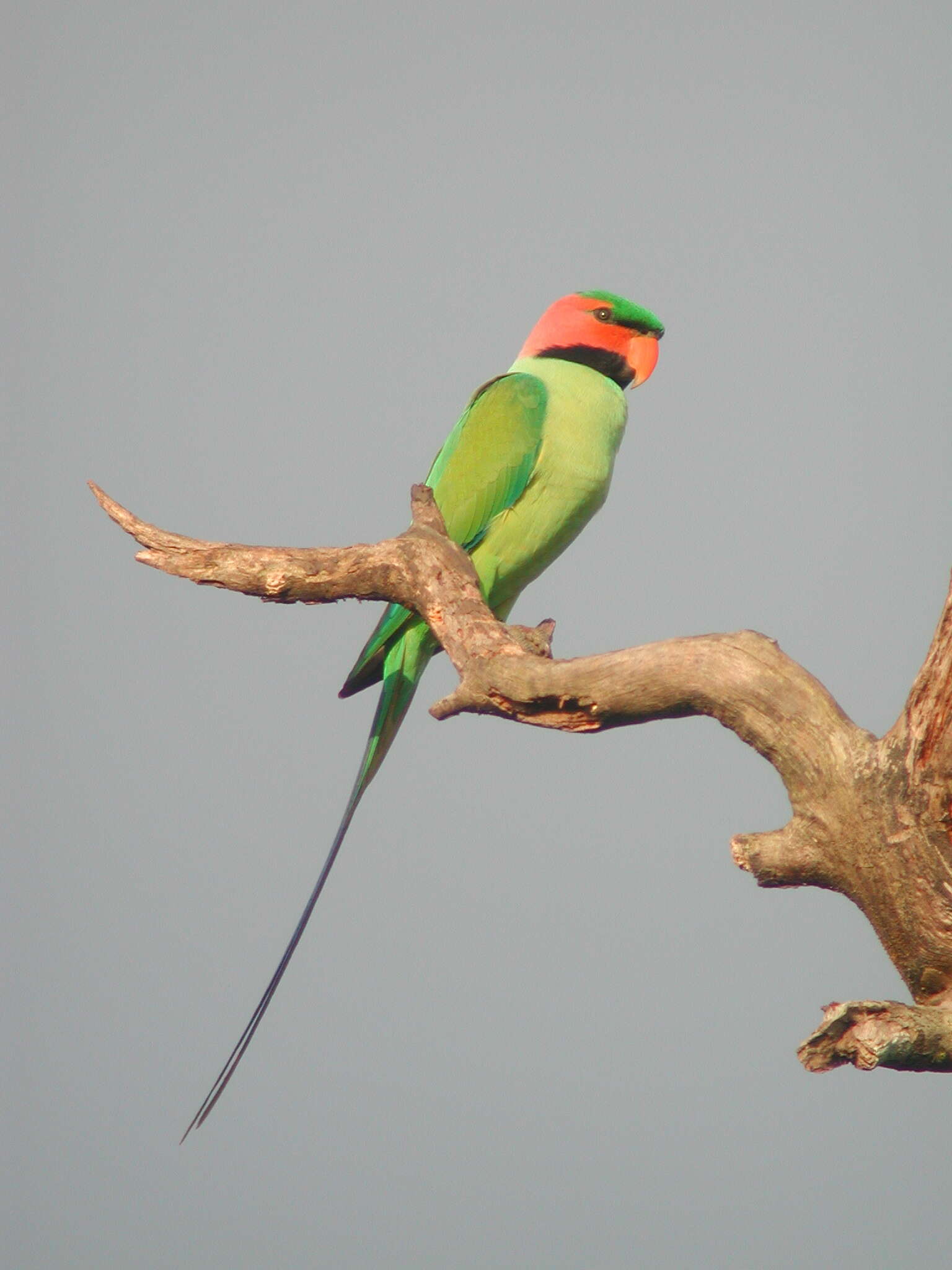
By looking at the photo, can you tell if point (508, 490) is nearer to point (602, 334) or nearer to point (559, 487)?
point (559, 487)

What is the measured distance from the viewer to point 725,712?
2.28m

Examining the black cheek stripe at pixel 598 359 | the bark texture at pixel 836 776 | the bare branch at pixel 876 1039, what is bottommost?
the bare branch at pixel 876 1039

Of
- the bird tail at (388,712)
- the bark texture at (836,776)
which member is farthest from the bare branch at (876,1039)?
the bird tail at (388,712)

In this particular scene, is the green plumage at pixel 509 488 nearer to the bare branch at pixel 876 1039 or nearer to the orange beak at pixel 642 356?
the orange beak at pixel 642 356

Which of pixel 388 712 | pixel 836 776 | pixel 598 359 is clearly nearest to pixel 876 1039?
pixel 836 776

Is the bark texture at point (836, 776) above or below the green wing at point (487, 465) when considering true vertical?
below

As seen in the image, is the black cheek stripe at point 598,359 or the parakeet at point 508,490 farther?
the black cheek stripe at point 598,359

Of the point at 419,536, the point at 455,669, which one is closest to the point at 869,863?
the point at 455,669

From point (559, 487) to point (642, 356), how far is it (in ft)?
2.74

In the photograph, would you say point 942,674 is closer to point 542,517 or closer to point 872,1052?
point 872,1052

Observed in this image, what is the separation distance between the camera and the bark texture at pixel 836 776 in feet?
6.63

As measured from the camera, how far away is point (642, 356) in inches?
174

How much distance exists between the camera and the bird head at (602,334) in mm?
4355

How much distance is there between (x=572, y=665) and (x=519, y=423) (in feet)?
5.50
